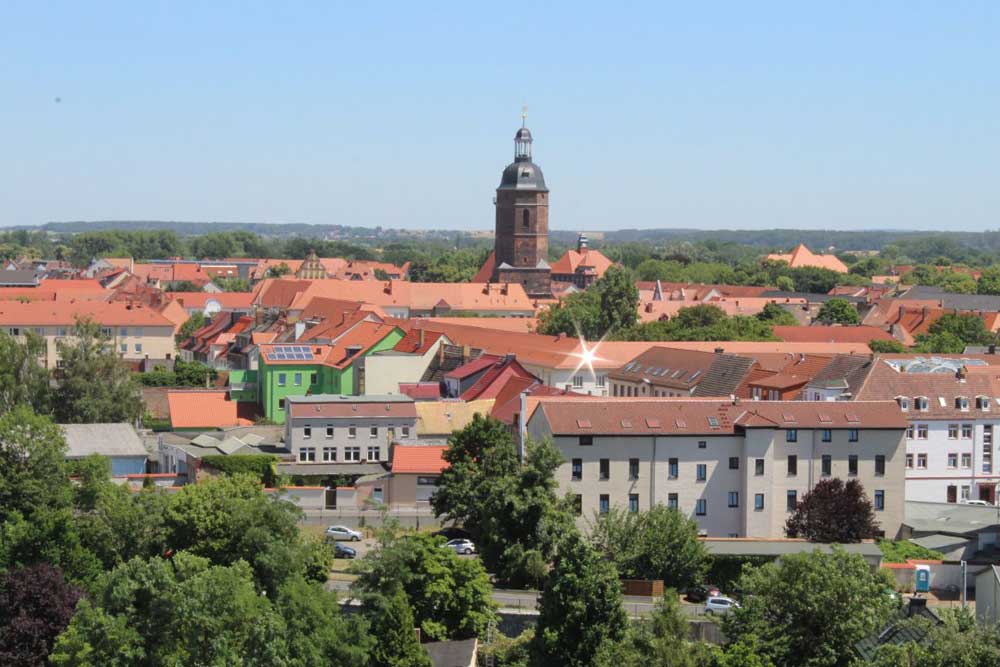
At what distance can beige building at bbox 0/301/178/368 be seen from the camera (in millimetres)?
91562

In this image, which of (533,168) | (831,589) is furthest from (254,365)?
(533,168)

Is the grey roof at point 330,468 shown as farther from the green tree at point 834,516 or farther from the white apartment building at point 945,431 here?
the white apartment building at point 945,431

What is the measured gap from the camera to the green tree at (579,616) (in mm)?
33656

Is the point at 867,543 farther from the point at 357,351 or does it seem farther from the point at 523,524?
the point at 357,351

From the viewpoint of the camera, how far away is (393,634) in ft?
115

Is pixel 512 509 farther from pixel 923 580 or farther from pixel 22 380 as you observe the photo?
pixel 22 380

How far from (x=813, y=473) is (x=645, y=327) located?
4181cm

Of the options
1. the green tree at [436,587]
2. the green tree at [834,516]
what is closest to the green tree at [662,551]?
the green tree at [436,587]

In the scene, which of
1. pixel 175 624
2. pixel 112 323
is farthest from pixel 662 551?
pixel 112 323

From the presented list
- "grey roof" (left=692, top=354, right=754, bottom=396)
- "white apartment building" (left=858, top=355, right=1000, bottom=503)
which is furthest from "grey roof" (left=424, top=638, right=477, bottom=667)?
"grey roof" (left=692, top=354, right=754, bottom=396)

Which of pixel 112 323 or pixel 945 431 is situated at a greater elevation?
pixel 945 431

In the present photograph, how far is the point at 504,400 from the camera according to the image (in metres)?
55.4

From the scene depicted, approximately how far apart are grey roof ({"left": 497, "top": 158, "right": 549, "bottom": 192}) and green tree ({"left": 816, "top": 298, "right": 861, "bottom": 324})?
25.9 meters

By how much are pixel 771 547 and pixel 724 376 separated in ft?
54.3
